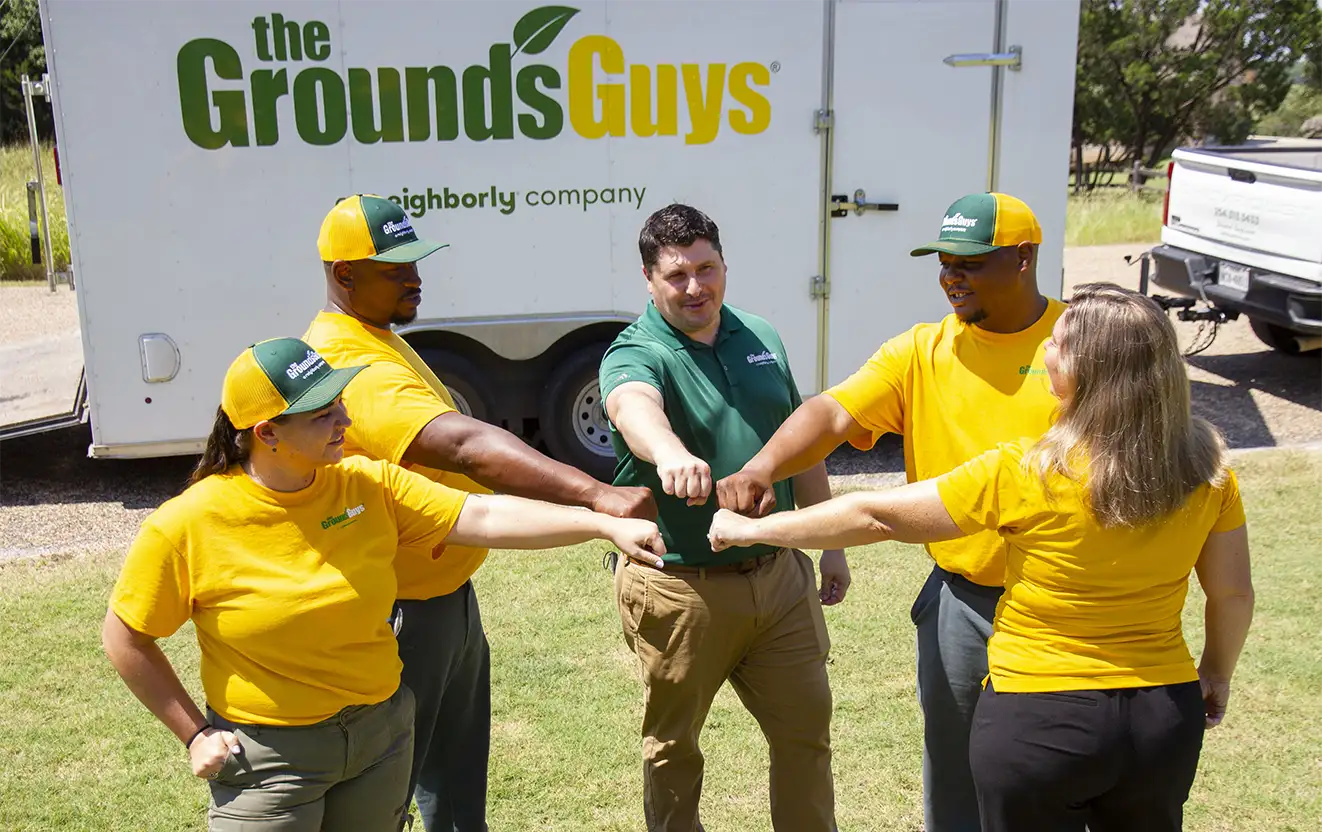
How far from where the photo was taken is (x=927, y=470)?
320 cm

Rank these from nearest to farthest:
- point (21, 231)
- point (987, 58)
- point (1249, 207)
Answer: point (987, 58) < point (1249, 207) < point (21, 231)

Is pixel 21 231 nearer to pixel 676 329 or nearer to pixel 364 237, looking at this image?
pixel 364 237

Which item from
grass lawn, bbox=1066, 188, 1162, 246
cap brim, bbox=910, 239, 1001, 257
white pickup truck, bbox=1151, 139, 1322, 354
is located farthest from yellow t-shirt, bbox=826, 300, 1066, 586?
grass lawn, bbox=1066, 188, 1162, 246

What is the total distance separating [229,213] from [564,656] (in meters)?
3.47

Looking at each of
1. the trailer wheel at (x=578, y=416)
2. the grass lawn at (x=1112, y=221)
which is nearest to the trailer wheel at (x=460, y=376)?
the trailer wheel at (x=578, y=416)

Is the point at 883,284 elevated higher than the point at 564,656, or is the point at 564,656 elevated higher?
the point at 883,284

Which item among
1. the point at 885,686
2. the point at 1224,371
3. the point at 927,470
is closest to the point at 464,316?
the point at 885,686

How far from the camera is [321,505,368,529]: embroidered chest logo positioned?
8.77 ft

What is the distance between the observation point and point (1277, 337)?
35.2 ft

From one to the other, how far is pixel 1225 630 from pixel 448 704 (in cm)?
206

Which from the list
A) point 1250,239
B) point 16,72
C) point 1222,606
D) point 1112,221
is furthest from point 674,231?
point 16,72

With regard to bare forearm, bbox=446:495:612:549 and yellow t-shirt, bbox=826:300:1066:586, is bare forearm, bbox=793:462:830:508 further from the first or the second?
bare forearm, bbox=446:495:612:549

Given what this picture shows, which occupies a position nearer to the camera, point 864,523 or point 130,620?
point 130,620

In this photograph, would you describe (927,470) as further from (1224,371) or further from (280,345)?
(1224,371)
